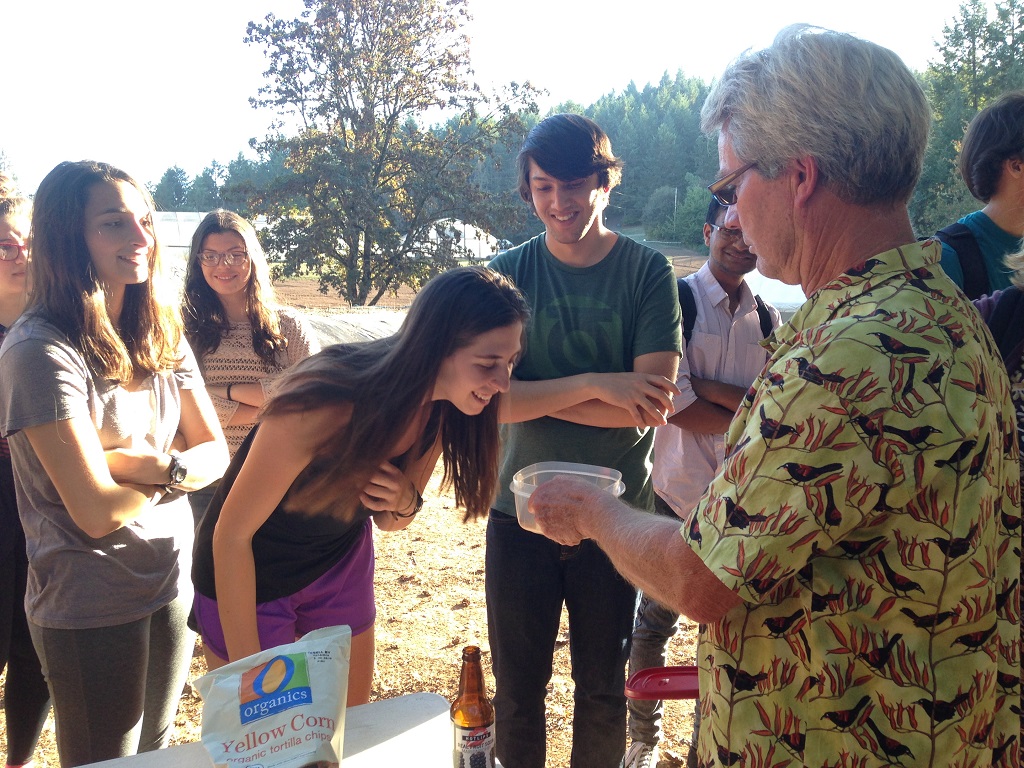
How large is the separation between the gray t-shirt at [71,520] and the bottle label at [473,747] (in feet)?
3.54

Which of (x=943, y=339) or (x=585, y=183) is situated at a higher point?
(x=585, y=183)

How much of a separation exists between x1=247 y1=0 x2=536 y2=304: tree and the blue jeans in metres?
10.5

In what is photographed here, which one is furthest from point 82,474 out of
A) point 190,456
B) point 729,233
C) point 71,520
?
point 729,233

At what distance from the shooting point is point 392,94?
503 inches

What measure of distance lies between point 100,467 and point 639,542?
4.61 feet

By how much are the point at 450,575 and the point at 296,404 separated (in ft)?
11.2

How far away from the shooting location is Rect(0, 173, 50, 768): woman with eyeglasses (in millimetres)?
2564

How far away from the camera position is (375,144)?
42.2ft

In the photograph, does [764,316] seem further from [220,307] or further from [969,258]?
[220,307]

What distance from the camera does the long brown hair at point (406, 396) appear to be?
1.92m

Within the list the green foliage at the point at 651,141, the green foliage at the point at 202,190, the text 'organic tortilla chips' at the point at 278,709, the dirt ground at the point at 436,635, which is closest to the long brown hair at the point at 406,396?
the text 'organic tortilla chips' at the point at 278,709

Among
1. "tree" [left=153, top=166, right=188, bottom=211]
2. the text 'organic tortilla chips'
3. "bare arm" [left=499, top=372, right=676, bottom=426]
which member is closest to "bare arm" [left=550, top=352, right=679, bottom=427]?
"bare arm" [left=499, top=372, right=676, bottom=426]

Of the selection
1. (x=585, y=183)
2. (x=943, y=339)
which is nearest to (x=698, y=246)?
(x=585, y=183)

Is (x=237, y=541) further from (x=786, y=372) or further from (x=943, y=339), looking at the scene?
(x=943, y=339)
